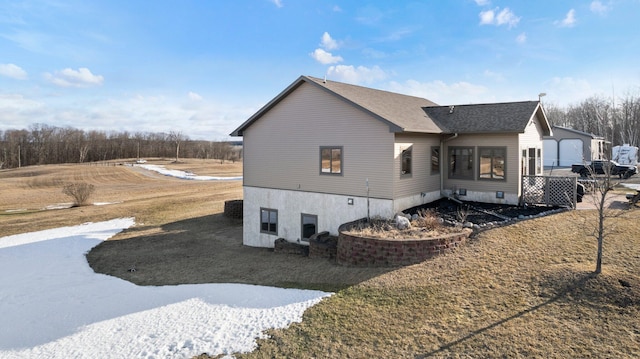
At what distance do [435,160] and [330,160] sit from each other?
4.84 metres

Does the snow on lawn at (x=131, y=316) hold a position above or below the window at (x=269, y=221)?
→ below

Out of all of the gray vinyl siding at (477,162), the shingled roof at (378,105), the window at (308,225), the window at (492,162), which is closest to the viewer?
the shingled roof at (378,105)

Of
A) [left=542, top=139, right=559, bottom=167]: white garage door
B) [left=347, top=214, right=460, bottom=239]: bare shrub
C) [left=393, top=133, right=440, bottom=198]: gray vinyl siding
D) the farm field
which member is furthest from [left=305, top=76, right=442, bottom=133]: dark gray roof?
[left=542, top=139, right=559, bottom=167]: white garage door

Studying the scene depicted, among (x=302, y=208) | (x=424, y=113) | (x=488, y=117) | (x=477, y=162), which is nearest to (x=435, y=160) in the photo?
(x=477, y=162)

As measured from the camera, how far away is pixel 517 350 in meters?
6.88

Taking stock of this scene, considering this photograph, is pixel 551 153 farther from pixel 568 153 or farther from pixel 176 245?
pixel 176 245

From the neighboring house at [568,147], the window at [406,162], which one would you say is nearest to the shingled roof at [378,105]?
the window at [406,162]

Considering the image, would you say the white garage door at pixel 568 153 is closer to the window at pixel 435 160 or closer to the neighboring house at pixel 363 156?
the neighboring house at pixel 363 156

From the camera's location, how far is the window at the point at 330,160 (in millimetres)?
15484

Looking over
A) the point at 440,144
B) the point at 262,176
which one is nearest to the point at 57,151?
the point at 262,176

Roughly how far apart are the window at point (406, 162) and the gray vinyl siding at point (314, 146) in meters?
0.80

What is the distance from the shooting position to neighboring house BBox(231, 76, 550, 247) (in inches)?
577

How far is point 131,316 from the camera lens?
10.0 meters

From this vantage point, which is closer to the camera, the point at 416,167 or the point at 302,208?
the point at 416,167
